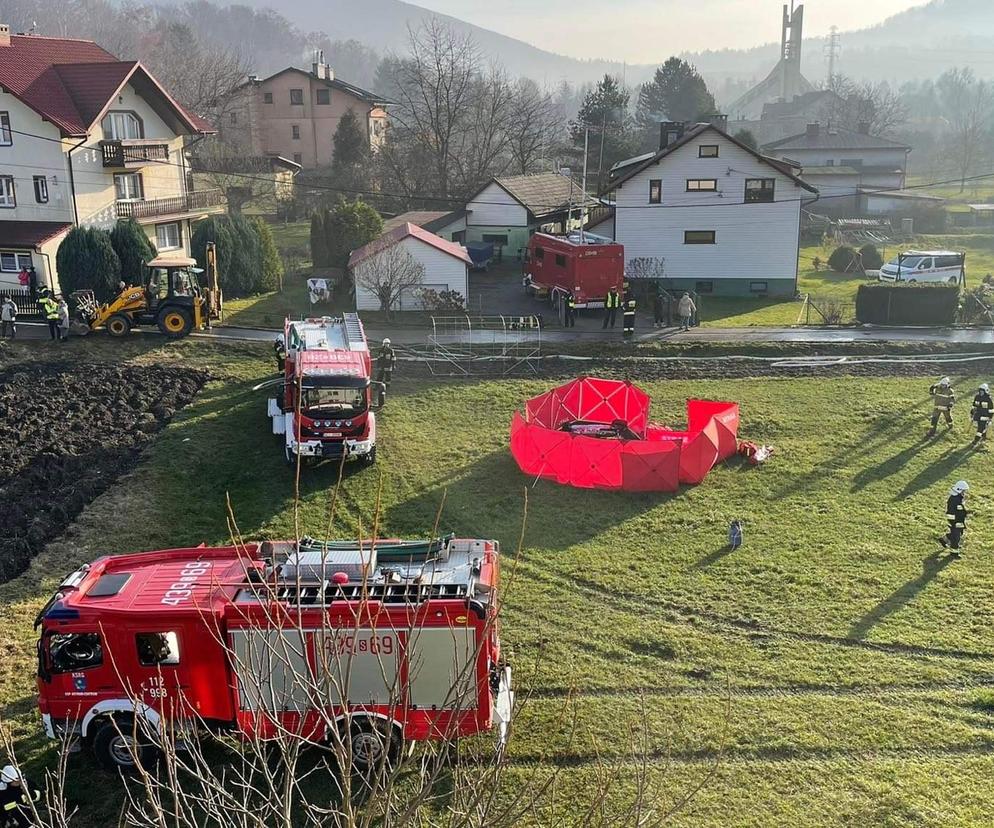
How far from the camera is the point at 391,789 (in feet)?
16.4

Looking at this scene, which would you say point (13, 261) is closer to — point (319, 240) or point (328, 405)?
point (319, 240)

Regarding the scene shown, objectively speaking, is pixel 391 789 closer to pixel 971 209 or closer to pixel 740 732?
pixel 740 732

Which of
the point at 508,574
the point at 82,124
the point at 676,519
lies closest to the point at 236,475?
the point at 508,574

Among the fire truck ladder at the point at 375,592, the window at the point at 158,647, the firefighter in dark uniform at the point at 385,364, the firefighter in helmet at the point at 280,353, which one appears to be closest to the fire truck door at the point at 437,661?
the fire truck ladder at the point at 375,592

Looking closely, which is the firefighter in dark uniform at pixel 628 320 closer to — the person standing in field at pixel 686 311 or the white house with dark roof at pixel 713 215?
the person standing in field at pixel 686 311

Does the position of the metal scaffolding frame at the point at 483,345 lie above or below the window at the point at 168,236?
below

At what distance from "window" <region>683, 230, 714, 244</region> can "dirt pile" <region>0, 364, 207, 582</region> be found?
2216 cm

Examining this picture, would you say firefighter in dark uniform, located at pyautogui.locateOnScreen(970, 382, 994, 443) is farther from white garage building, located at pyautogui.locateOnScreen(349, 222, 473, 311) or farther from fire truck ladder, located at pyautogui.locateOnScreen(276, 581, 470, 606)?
white garage building, located at pyautogui.locateOnScreen(349, 222, 473, 311)

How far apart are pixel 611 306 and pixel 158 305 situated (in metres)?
15.2

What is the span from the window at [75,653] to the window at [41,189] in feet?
98.0

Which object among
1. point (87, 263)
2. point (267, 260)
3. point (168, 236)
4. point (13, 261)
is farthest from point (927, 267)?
point (13, 261)

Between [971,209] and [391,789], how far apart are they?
81.6 metres

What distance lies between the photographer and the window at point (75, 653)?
1076 cm

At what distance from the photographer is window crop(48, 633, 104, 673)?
10758mm
